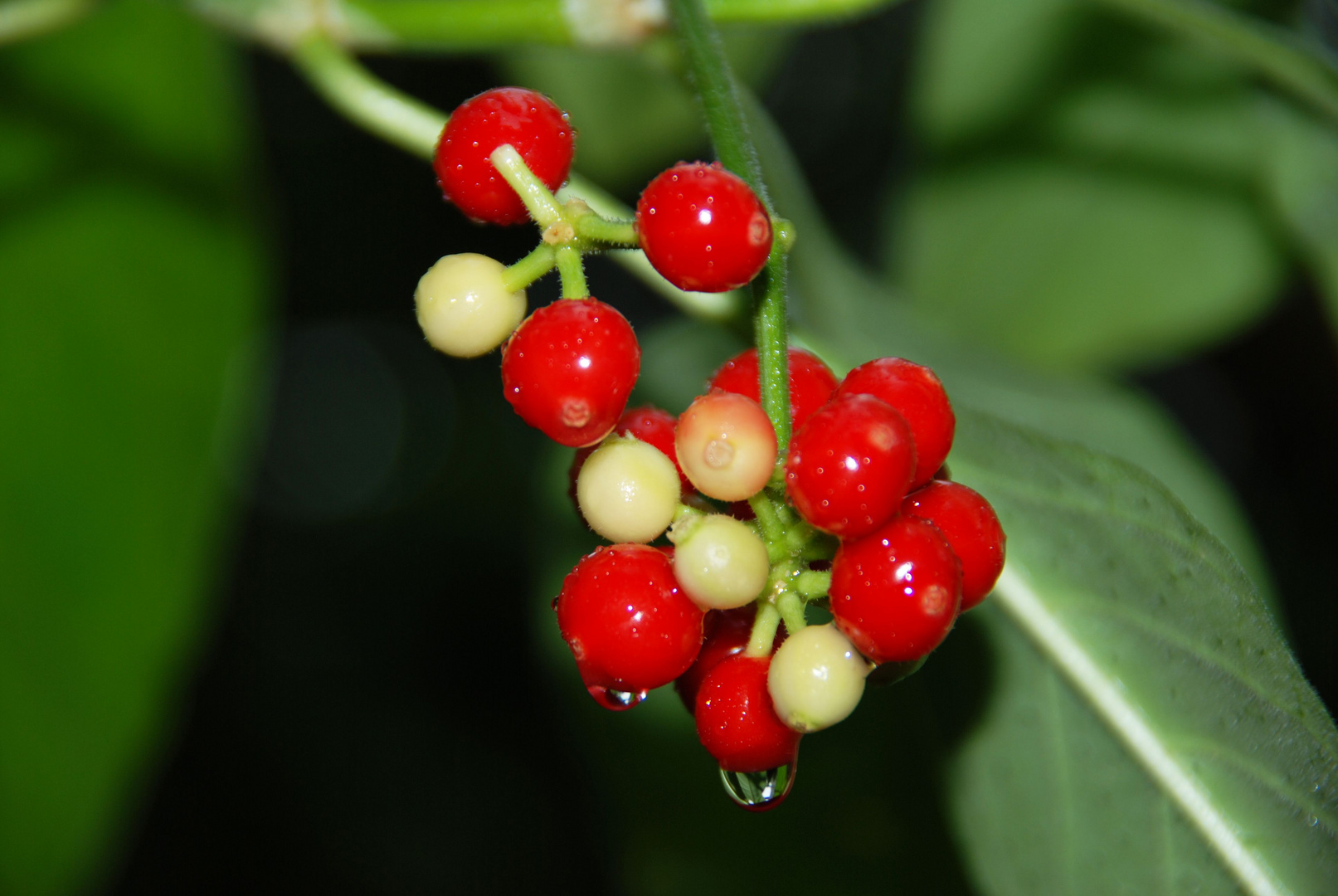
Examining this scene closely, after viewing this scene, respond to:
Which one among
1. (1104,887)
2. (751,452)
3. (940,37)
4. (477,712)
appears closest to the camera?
(751,452)

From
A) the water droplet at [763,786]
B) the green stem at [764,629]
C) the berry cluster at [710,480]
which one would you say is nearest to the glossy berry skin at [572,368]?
the berry cluster at [710,480]

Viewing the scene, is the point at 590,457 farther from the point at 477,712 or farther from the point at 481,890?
the point at 481,890

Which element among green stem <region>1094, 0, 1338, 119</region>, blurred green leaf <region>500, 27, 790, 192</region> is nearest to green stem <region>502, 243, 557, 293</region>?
green stem <region>1094, 0, 1338, 119</region>

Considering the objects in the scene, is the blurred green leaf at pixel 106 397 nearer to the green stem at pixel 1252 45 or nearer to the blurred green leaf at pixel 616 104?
the blurred green leaf at pixel 616 104

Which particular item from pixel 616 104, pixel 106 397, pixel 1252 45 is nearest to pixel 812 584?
pixel 1252 45

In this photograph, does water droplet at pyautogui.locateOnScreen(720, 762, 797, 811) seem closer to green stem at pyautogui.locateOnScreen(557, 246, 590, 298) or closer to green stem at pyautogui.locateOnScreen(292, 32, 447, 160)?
green stem at pyautogui.locateOnScreen(557, 246, 590, 298)

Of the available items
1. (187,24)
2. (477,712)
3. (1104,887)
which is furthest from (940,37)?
(477,712)

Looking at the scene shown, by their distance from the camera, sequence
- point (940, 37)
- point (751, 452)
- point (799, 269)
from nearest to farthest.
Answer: point (751, 452) → point (799, 269) → point (940, 37)
